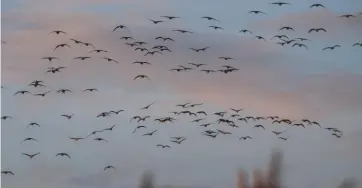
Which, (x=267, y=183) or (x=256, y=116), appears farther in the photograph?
(x=256, y=116)

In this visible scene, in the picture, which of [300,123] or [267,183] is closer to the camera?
[267,183]

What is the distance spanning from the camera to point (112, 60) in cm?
469

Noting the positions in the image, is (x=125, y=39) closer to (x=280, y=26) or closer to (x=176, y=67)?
(x=176, y=67)

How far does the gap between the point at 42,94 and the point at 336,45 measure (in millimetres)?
2218

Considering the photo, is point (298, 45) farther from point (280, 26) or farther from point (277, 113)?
point (277, 113)

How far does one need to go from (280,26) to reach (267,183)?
1.18 m

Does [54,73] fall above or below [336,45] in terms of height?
below

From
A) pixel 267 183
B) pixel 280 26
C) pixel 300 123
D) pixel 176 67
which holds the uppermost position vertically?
pixel 280 26

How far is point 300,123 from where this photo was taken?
4.73 m

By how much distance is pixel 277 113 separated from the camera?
4.77 meters

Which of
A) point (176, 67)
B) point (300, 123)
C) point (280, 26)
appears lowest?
point (300, 123)

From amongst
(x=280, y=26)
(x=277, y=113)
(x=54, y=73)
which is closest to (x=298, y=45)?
(x=280, y=26)

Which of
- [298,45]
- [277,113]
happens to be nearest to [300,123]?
[277,113]

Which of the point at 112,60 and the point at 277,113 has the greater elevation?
the point at 112,60
